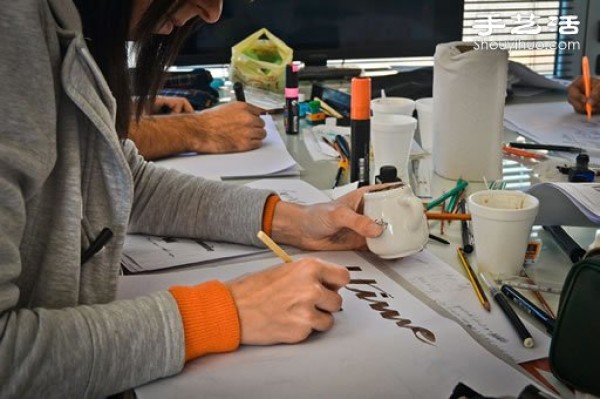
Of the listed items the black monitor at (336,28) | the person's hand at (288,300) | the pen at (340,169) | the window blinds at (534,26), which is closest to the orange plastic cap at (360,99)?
the pen at (340,169)

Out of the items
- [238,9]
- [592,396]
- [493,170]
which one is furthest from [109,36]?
[238,9]

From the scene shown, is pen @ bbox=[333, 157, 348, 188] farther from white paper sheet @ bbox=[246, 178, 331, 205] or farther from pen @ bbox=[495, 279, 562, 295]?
pen @ bbox=[495, 279, 562, 295]

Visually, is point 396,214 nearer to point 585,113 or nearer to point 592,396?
point 592,396

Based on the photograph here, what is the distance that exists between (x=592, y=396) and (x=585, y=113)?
118 centimetres

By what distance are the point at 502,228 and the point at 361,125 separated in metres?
0.37

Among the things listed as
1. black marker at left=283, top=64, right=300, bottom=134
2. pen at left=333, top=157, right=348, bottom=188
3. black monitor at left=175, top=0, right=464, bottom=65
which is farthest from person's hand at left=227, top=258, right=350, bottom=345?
black monitor at left=175, top=0, right=464, bottom=65

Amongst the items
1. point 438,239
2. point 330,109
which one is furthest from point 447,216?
point 330,109

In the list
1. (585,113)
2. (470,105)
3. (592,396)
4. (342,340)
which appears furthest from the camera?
(585,113)

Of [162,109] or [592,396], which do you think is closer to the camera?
[592,396]

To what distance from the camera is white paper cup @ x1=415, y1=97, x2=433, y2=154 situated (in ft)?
4.53

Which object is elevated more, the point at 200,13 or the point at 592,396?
the point at 200,13

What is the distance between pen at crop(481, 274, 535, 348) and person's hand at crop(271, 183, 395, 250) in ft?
0.55

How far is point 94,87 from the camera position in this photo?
0.67 metres

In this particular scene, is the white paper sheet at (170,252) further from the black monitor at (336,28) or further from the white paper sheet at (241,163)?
the black monitor at (336,28)
